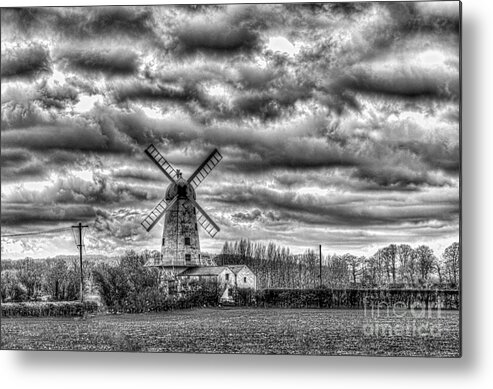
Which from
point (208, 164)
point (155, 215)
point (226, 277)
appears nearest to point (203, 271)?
point (226, 277)

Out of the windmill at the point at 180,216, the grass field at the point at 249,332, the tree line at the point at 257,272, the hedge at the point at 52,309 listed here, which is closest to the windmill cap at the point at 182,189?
the windmill at the point at 180,216

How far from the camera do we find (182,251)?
53.2ft

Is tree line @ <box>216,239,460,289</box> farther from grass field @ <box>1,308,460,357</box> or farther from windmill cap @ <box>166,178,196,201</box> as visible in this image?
windmill cap @ <box>166,178,196,201</box>

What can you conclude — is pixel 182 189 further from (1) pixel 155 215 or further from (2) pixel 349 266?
(2) pixel 349 266

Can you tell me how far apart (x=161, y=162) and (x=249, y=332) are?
2390mm

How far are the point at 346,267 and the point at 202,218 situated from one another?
1.91 metres

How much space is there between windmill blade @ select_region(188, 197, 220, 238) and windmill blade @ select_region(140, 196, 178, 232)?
372 millimetres

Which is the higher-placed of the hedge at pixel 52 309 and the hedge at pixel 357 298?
the hedge at pixel 357 298

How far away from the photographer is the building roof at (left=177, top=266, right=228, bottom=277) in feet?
53.0

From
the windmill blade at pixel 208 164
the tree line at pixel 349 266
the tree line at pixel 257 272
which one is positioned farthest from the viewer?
the windmill blade at pixel 208 164

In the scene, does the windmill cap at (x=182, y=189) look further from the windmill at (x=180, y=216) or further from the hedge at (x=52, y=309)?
the hedge at (x=52, y=309)

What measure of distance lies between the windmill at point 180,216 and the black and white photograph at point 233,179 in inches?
0.9

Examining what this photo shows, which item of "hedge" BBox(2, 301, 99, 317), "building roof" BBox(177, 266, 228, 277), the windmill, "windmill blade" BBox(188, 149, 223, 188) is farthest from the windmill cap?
"hedge" BBox(2, 301, 99, 317)

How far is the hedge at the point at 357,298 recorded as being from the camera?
50.4 feet
